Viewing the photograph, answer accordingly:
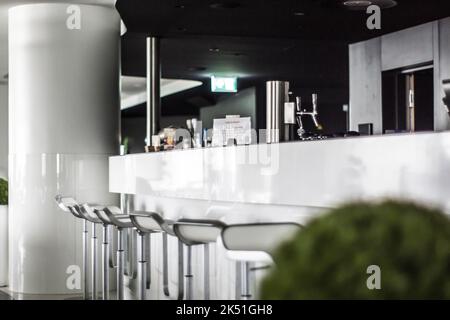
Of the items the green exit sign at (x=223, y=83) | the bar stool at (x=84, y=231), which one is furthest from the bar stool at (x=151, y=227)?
the green exit sign at (x=223, y=83)

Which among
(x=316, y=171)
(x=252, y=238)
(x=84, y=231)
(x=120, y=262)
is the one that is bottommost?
(x=120, y=262)

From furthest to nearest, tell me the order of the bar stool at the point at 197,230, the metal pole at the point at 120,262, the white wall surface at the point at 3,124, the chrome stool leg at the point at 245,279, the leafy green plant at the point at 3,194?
1. the white wall surface at the point at 3,124
2. the leafy green plant at the point at 3,194
3. the metal pole at the point at 120,262
4. the bar stool at the point at 197,230
5. the chrome stool leg at the point at 245,279

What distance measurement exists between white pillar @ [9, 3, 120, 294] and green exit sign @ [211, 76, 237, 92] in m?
5.04

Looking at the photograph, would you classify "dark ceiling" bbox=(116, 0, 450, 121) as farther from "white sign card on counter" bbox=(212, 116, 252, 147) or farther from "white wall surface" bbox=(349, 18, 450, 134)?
"white sign card on counter" bbox=(212, 116, 252, 147)

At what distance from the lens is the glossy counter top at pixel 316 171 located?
259 centimetres

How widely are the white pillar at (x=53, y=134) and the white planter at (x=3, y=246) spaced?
421 mm

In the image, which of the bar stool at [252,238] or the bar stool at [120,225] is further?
the bar stool at [120,225]

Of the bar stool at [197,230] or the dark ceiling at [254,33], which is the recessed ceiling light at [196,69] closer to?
the dark ceiling at [254,33]

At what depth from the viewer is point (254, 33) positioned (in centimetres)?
815

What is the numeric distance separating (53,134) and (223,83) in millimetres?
5403

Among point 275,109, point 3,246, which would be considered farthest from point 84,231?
point 275,109

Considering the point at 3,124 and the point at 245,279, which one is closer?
the point at 245,279

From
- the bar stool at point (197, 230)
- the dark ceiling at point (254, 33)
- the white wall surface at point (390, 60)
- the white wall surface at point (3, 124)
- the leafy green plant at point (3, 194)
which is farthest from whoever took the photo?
the white wall surface at point (3, 124)

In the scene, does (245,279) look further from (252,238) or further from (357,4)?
(357,4)
